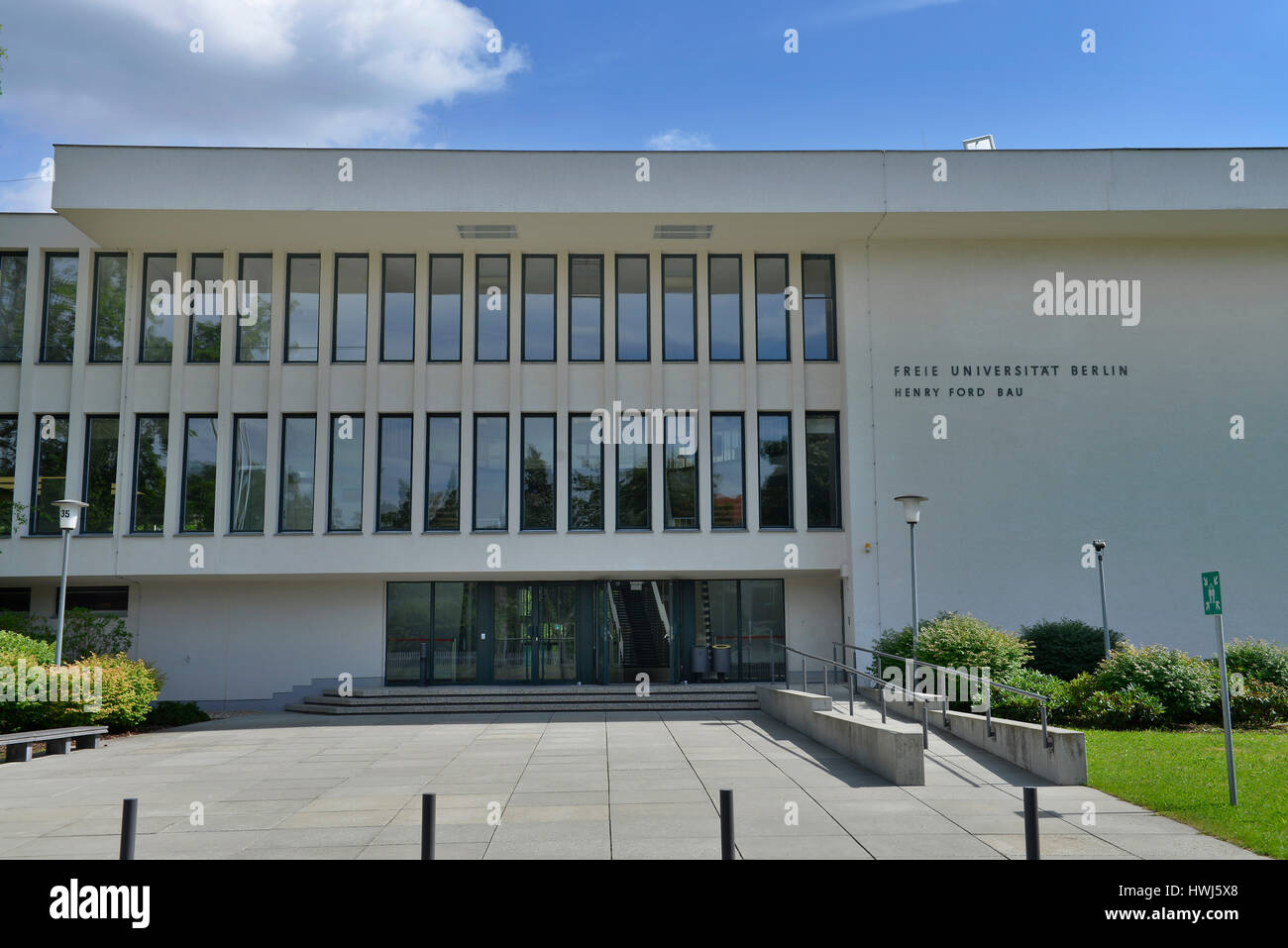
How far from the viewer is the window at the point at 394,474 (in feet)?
78.1

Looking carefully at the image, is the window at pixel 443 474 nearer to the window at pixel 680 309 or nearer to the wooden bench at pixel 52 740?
the window at pixel 680 309

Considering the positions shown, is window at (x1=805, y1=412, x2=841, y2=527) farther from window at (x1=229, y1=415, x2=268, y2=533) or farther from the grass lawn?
window at (x1=229, y1=415, x2=268, y2=533)

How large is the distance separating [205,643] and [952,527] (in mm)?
17647

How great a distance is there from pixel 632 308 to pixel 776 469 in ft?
17.0

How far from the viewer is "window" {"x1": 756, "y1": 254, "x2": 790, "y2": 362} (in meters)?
24.5

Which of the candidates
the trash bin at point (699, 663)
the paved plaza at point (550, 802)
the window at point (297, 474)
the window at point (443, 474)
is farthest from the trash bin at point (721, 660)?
the window at point (297, 474)

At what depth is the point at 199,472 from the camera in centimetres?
2377

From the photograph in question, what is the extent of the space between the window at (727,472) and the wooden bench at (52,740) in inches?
520

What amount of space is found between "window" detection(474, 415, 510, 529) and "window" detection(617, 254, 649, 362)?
11.2ft

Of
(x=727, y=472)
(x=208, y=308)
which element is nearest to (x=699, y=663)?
(x=727, y=472)

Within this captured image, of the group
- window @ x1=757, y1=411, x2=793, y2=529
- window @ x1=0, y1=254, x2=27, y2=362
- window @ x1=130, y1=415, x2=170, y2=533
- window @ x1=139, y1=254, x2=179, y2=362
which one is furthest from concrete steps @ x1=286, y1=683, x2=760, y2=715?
window @ x1=0, y1=254, x2=27, y2=362

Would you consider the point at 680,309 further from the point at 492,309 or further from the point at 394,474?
the point at 394,474
